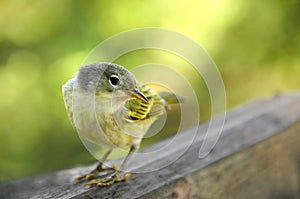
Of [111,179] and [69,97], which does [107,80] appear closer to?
[69,97]

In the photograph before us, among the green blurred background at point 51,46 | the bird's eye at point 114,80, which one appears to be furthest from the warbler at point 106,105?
the green blurred background at point 51,46

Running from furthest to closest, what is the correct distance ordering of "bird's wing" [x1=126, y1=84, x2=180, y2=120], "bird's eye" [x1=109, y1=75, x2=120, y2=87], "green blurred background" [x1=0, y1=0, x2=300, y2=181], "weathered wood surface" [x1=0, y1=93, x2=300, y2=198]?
"green blurred background" [x1=0, y1=0, x2=300, y2=181] < "bird's wing" [x1=126, y1=84, x2=180, y2=120] < "weathered wood surface" [x1=0, y1=93, x2=300, y2=198] < "bird's eye" [x1=109, y1=75, x2=120, y2=87]

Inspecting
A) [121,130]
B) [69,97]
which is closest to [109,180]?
[121,130]

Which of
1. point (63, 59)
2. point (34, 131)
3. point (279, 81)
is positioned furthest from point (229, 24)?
point (34, 131)

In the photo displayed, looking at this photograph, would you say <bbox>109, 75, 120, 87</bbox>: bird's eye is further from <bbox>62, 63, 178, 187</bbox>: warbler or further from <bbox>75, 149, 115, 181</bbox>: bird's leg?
<bbox>75, 149, 115, 181</bbox>: bird's leg

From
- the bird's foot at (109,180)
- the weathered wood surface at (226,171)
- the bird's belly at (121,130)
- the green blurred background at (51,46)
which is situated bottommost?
the weathered wood surface at (226,171)

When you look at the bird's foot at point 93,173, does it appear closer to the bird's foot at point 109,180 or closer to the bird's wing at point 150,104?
the bird's foot at point 109,180

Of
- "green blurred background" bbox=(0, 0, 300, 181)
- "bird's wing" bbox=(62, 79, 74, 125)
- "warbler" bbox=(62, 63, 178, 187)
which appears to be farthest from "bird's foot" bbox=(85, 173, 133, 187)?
"green blurred background" bbox=(0, 0, 300, 181)

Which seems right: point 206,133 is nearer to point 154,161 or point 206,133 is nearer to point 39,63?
point 154,161

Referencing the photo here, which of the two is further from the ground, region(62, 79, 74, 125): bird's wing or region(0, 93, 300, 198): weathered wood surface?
region(62, 79, 74, 125): bird's wing
